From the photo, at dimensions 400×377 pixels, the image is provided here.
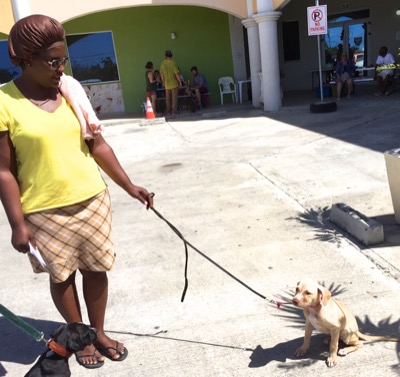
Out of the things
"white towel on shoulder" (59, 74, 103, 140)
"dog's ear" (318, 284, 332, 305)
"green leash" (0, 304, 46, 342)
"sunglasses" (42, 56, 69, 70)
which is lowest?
"dog's ear" (318, 284, 332, 305)

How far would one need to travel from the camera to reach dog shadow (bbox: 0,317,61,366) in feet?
9.64

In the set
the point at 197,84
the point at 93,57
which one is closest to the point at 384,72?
the point at 197,84

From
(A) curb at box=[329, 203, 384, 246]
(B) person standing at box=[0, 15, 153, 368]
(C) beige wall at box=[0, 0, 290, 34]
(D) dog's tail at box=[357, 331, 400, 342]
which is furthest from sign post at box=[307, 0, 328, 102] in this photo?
(B) person standing at box=[0, 15, 153, 368]

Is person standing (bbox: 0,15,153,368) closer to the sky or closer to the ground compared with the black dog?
closer to the sky

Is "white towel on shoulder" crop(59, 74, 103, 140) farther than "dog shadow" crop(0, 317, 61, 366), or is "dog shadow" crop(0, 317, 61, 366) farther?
"dog shadow" crop(0, 317, 61, 366)

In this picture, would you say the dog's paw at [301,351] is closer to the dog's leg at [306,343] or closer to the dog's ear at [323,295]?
the dog's leg at [306,343]

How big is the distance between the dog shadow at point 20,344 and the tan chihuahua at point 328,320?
1689mm

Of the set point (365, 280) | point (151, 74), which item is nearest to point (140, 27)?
point (151, 74)

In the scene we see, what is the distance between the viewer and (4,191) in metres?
2.24

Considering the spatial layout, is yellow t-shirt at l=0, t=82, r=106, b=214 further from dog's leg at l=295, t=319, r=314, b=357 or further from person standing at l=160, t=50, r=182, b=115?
person standing at l=160, t=50, r=182, b=115

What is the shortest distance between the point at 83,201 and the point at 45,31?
873mm

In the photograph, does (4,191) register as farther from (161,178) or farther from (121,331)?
(161,178)

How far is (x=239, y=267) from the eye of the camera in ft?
12.7

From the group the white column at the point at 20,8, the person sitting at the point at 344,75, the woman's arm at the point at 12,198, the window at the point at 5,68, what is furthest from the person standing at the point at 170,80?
the woman's arm at the point at 12,198
